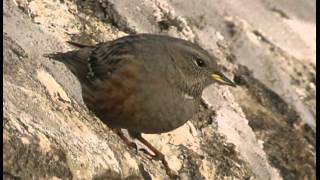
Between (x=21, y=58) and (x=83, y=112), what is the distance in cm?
66

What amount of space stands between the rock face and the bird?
162 mm

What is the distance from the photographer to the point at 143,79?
6.18m

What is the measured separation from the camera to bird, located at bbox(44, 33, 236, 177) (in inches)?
240

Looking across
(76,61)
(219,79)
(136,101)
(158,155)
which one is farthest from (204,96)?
(136,101)

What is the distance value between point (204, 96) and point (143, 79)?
1.70m

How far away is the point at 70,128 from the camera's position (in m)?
5.67

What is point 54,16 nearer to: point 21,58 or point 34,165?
point 21,58

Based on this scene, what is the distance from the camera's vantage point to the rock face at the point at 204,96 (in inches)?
209

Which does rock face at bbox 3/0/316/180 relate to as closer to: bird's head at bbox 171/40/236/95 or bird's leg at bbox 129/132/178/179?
bird's leg at bbox 129/132/178/179

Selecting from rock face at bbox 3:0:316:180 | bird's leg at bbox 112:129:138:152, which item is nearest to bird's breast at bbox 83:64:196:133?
rock face at bbox 3:0:316:180

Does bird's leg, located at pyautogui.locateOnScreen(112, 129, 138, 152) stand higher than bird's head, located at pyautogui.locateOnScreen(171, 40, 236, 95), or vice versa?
bird's head, located at pyautogui.locateOnScreen(171, 40, 236, 95)

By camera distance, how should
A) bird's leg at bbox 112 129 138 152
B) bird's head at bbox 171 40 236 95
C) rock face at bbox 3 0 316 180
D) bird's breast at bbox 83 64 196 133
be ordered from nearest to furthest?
rock face at bbox 3 0 316 180
bird's breast at bbox 83 64 196 133
bird's leg at bbox 112 129 138 152
bird's head at bbox 171 40 236 95

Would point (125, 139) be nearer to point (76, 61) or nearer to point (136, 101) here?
point (136, 101)

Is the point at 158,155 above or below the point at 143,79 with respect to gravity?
below
